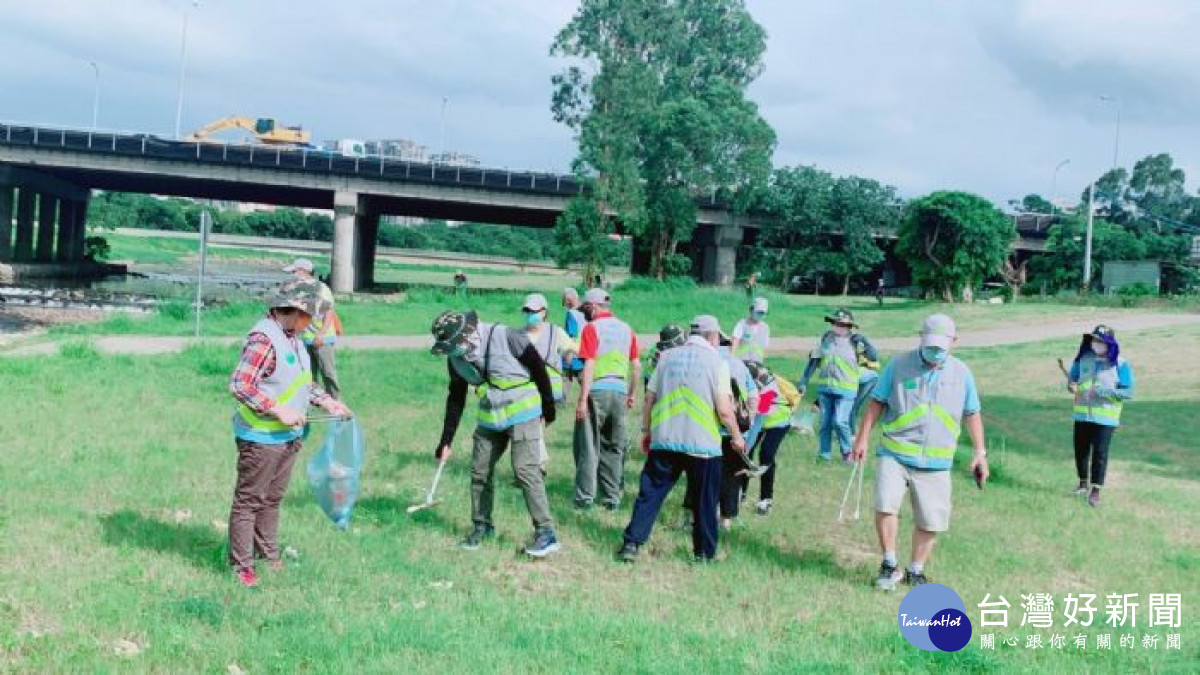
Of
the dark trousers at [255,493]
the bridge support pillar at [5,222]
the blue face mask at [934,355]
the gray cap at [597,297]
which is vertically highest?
the bridge support pillar at [5,222]

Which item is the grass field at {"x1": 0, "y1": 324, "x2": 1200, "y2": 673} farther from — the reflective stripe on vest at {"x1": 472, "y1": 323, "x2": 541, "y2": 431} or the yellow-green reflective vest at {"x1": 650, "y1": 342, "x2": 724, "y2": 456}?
the reflective stripe on vest at {"x1": 472, "y1": 323, "x2": 541, "y2": 431}

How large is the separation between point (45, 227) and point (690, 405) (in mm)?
68384

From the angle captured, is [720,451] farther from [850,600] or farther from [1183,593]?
[1183,593]

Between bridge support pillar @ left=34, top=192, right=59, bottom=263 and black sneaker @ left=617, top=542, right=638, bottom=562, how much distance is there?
6582 centimetres

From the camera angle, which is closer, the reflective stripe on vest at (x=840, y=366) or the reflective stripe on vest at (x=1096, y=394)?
the reflective stripe on vest at (x=1096, y=394)

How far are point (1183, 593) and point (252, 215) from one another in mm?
133493

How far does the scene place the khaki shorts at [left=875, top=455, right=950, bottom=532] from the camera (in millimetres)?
7574

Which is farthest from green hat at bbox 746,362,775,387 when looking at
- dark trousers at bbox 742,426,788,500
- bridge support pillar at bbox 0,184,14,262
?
bridge support pillar at bbox 0,184,14,262

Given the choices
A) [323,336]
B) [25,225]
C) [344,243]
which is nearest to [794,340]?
[323,336]

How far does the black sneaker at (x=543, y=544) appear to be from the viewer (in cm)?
786

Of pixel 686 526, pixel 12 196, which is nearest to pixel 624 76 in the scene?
pixel 12 196

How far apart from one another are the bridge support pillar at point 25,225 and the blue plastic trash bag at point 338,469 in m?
61.0

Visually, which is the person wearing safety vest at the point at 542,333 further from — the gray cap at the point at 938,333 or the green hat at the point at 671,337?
the gray cap at the point at 938,333

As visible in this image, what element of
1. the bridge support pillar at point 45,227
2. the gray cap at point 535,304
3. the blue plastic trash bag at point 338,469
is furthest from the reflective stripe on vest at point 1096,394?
the bridge support pillar at point 45,227
